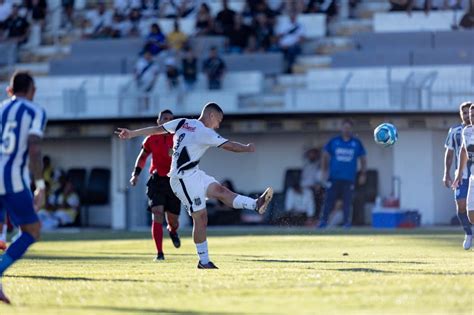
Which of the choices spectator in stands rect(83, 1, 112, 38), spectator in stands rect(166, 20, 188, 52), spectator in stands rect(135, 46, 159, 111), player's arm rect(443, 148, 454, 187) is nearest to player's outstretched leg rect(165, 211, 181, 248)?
player's arm rect(443, 148, 454, 187)

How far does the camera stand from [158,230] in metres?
18.2

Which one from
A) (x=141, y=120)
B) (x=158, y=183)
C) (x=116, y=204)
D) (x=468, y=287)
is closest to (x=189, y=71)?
(x=141, y=120)

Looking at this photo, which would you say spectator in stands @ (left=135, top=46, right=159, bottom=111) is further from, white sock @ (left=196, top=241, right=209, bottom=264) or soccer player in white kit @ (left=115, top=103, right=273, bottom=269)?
white sock @ (left=196, top=241, right=209, bottom=264)

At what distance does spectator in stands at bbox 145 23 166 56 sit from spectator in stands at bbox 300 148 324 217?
4874mm

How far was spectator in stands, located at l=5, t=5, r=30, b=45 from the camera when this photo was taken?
123 ft

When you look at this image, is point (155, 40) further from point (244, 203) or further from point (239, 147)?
point (239, 147)

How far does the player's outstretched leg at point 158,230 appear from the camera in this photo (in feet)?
58.5

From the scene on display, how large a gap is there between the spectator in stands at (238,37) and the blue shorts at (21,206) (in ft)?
74.4

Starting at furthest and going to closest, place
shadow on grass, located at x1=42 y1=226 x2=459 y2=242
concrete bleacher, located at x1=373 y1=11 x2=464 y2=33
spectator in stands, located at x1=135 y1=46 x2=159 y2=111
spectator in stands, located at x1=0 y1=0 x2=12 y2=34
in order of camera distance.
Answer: spectator in stands, located at x1=0 y1=0 x2=12 y2=34 → concrete bleacher, located at x1=373 y1=11 x2=464 y2=33 → spectator in stands, located at x1=135 y1=46 x2=159 y2=111 → shadow on grass, located at x1=42 y1=226 x2=459 y2=242

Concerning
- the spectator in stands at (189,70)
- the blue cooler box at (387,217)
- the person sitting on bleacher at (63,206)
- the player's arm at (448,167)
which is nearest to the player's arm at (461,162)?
the player's arm at (448,167)

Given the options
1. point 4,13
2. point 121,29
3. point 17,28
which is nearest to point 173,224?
point 121,29

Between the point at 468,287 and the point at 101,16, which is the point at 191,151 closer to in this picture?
the point at 468,287

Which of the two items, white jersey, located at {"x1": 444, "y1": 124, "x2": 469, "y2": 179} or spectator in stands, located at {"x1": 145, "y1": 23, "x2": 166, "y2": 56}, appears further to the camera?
spectator in stands, located at {"x1": 145, "y1": 23, "x2": 166, "y2": 56}

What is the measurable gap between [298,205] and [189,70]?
14.2ft
